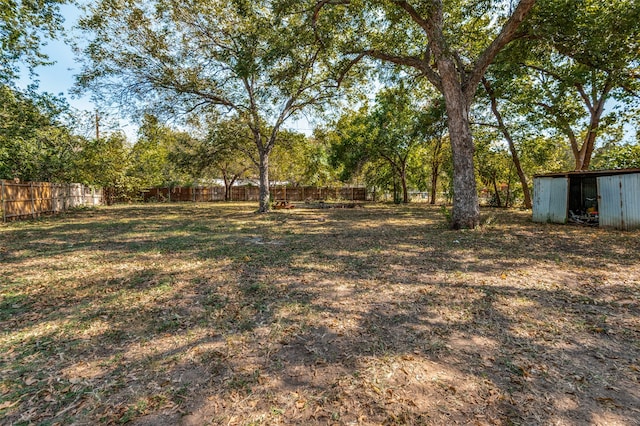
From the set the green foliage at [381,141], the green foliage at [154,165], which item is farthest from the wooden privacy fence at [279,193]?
the green foliage at [381,141]

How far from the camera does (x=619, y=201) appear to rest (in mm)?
8703

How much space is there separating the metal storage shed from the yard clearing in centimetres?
412

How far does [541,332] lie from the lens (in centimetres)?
286

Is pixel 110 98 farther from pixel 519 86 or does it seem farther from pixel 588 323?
pixel 519 86

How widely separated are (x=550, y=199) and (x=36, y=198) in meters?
20.8

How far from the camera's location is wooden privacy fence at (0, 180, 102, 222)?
1152cm

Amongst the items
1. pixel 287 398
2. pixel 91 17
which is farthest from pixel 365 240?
pixel 91 17

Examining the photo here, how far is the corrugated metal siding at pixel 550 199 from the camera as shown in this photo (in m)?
10.3

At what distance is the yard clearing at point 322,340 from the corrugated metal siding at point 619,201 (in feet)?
13.3

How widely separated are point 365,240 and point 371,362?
536 centimetres

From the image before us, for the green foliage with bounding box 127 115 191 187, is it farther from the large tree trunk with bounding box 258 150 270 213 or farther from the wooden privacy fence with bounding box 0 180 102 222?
the large tree trunk with bounding box 258 150 270 213

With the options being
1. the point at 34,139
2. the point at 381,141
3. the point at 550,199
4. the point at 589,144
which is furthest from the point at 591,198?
the point at 34,139

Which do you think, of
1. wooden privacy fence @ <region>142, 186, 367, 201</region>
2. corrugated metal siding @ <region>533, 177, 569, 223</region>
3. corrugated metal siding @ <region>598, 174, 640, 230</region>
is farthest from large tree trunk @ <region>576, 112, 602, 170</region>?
wooden privacy fence @ <region>142, 186, 367, 201</region>

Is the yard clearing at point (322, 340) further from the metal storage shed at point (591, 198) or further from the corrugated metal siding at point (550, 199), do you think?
the corrugated metal siding at point (550, 199)
